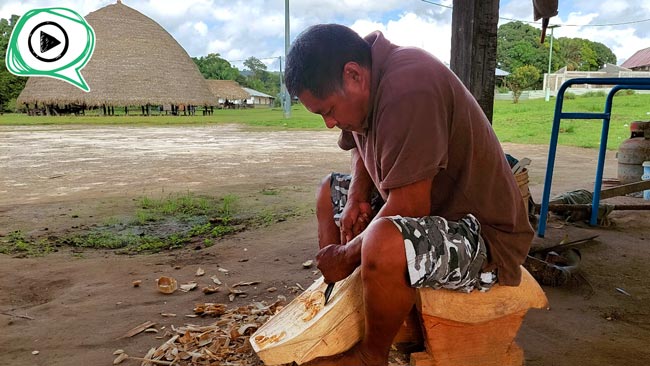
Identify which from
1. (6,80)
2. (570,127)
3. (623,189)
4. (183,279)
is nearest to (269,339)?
(183,279)

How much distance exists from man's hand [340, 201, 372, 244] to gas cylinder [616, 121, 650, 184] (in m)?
4.80

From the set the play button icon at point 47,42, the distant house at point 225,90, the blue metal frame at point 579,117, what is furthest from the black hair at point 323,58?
the distant house at point 225,90

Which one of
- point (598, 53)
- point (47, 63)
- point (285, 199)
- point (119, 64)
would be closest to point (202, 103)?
point (119, 64)

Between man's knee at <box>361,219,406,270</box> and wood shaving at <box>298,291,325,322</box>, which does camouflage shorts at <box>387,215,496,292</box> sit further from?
wood shaving at <box>298,291,325,322</box>

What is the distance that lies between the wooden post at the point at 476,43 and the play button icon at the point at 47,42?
20.6m

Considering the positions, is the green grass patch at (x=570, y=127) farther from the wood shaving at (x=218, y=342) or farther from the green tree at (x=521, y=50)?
the green tree at (x=521, y=50)

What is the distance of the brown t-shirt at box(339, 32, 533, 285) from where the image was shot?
4.68ft

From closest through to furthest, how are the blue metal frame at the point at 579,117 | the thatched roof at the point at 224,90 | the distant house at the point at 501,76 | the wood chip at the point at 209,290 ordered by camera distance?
the wood chip at the point at 209,290 < the blue metal frame at the point at 579,117 < the distant house at the point at 501,76 < the thatched roof at the point at 224,90

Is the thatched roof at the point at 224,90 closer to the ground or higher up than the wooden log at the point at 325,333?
higher up

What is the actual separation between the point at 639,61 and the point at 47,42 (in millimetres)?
42563

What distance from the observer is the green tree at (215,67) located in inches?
2215

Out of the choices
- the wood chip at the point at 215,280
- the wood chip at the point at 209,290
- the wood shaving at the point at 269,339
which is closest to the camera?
the wood shaving at the point at 269,339

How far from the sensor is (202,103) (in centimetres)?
3180

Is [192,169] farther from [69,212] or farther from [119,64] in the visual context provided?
[119,64]
